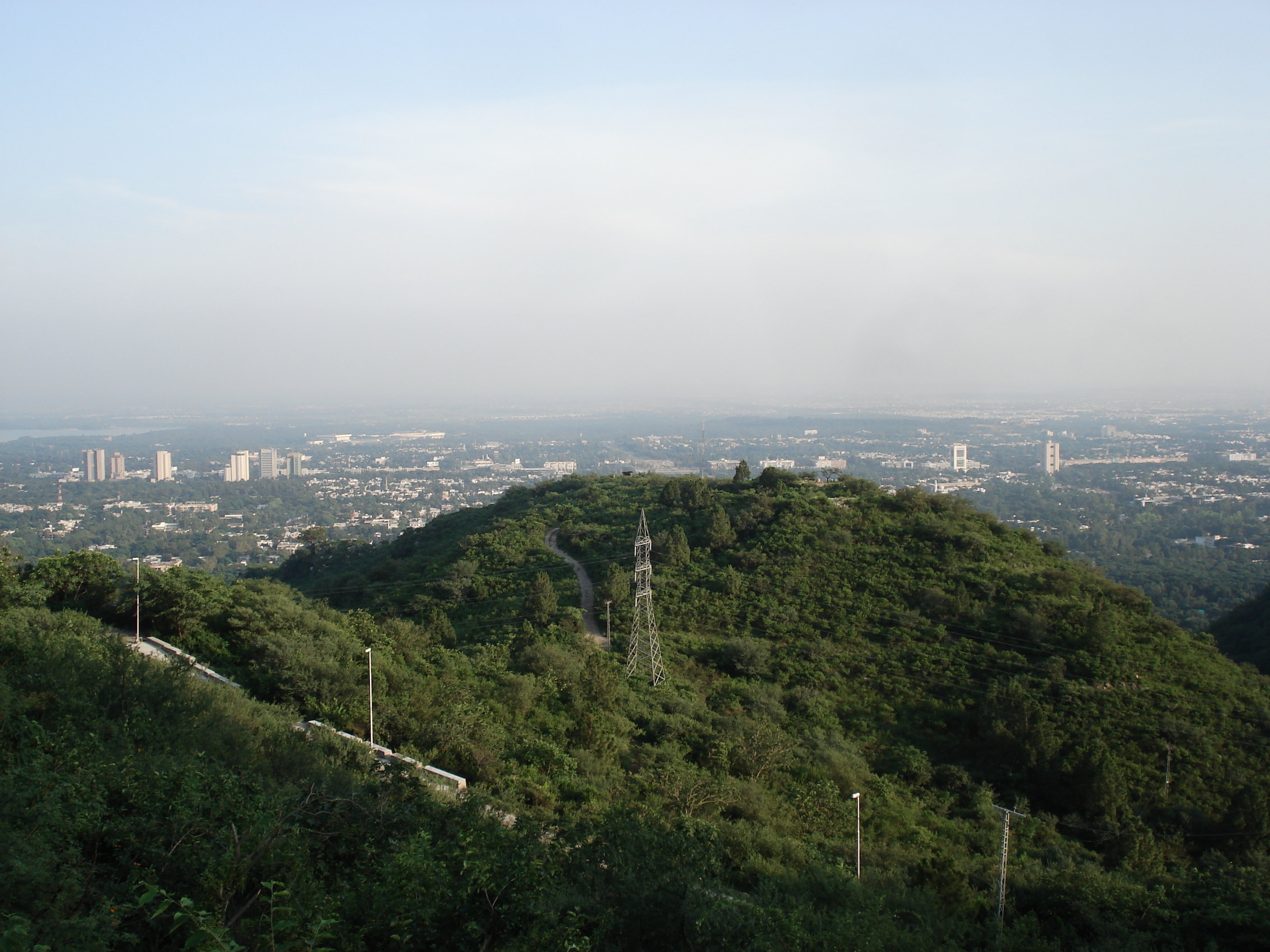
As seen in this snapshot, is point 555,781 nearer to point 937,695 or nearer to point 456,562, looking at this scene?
point 937,695

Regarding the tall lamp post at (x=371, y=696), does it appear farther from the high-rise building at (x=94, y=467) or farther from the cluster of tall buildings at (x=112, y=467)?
the high-rise building at (x=94, y=467)

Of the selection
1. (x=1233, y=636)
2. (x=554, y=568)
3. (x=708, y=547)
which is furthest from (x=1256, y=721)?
(x=554, y=568)

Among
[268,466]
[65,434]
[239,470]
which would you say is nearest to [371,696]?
[239,470]

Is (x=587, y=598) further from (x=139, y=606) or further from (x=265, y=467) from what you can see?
(x=265, y=467)

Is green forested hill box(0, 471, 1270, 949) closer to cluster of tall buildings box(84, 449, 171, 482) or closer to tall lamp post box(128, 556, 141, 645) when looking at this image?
tall lamp post box(128, 556, 141, 645)

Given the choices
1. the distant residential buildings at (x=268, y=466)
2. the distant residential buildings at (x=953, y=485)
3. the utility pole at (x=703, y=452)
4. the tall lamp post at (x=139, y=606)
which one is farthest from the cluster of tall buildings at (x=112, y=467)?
the distant residential buildings at (x=953, y=485)
